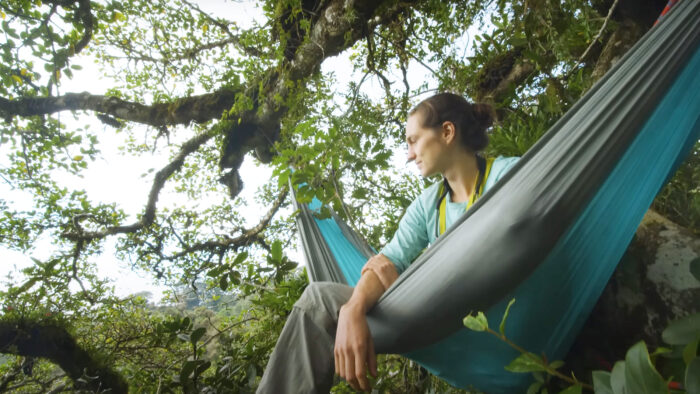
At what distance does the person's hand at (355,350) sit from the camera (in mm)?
675

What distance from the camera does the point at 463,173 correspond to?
1.10m

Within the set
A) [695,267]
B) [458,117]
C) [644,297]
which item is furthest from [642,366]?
[458,117]

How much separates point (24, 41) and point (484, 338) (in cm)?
206

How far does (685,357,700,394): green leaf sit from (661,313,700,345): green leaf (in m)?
0.11

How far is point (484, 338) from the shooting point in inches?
29.6

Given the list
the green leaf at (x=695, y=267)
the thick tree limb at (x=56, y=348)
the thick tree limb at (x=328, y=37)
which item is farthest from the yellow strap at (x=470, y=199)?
the thick tree limb at (x=56, y=348)

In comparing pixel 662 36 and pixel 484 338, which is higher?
pixel 662 36

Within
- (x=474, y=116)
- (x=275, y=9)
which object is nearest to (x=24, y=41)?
(x=275, y=9)

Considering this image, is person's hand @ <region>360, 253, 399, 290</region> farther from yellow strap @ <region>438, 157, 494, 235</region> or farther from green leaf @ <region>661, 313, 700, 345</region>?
green leaf @ <region>661, 313, 700, 345</region>

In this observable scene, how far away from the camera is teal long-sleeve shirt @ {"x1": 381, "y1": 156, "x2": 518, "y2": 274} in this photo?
1.08 meters

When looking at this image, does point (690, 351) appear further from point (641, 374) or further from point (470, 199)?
point (470, 199)

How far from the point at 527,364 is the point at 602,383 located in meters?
0.09

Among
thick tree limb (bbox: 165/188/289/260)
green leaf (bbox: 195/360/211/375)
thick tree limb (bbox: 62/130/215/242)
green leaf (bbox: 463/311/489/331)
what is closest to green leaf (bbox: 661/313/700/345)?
green leaf (bbox: 463/311/489/331)

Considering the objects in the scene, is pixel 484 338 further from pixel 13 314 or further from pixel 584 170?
pixel 13 314
